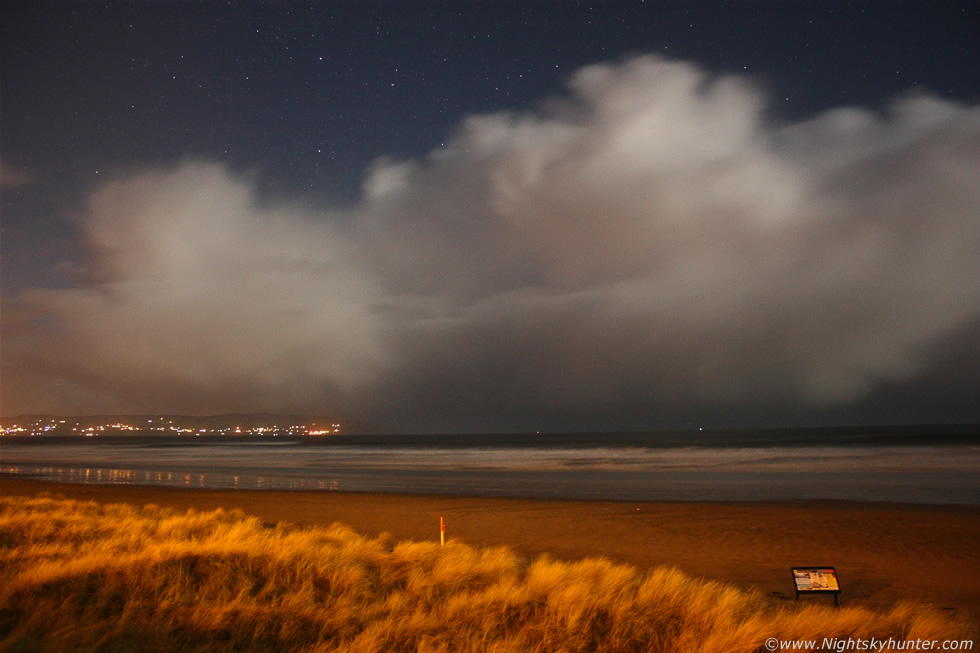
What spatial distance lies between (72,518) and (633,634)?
43.9ft

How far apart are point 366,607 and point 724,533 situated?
12.4m

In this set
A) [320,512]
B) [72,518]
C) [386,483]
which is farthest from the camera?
[386,483]

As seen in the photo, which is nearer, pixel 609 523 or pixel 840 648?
pixel 840 648

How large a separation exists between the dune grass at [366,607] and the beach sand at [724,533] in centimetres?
337

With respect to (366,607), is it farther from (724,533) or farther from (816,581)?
(724,533)

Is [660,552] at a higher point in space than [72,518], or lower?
lower

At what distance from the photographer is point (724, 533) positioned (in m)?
17.6

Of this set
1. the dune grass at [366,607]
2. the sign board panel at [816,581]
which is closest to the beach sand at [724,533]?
the sign board panel at [816,581]

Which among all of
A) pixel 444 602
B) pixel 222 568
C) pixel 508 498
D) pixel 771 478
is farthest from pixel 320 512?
pixel 771 478

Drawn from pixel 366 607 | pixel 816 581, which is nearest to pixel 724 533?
pixel 816 581

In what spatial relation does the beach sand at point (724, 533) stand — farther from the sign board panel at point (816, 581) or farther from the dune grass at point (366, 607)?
the dune grass at point (366, 607)

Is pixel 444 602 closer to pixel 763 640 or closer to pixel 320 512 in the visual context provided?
pixel 763 640

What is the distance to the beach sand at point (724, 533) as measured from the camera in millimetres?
12461

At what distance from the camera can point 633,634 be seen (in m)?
7.23
